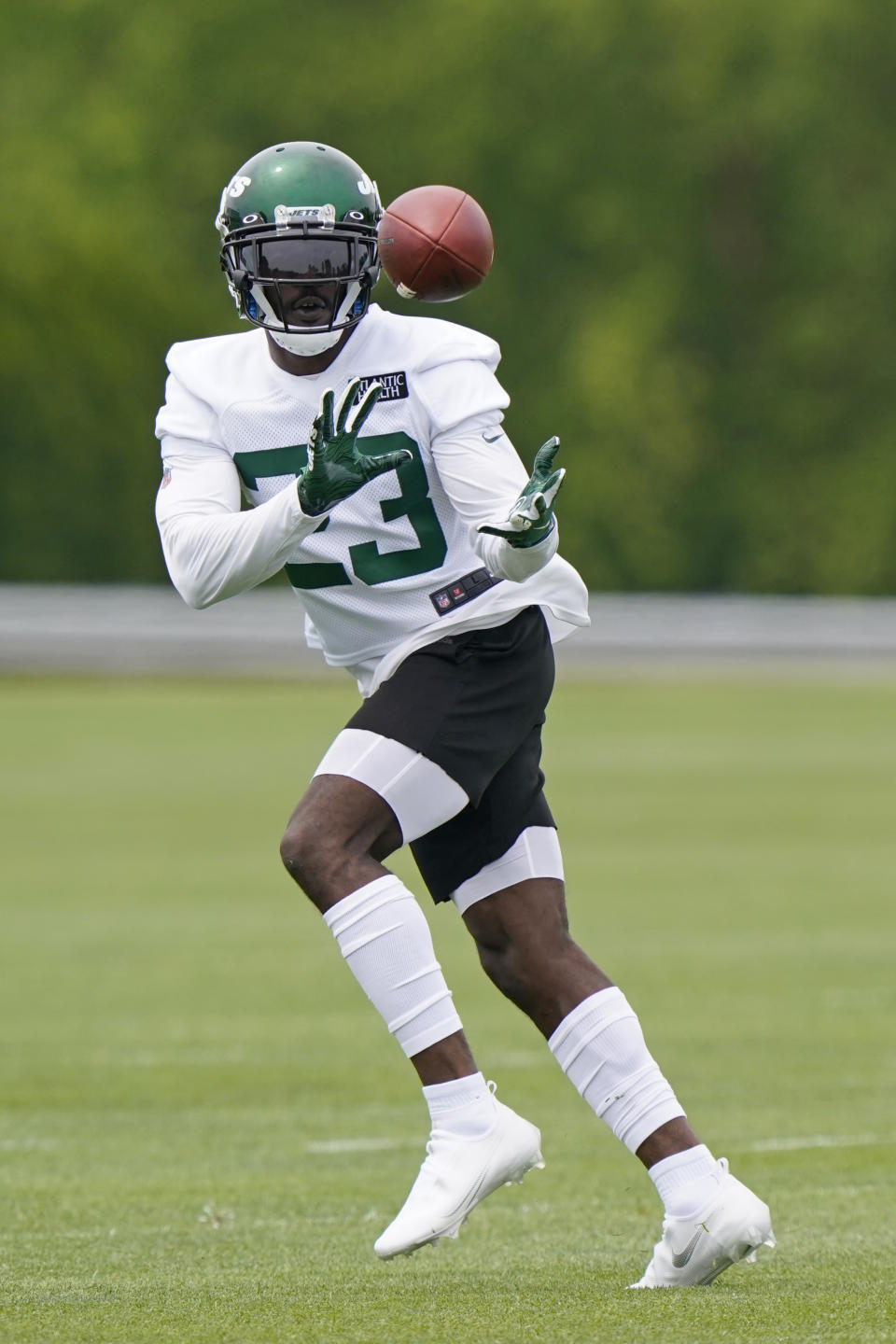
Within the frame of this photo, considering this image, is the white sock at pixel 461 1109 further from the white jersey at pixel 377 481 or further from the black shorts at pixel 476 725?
the white jersey at pixel 377 481

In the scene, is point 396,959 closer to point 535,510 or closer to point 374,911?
point 374,911

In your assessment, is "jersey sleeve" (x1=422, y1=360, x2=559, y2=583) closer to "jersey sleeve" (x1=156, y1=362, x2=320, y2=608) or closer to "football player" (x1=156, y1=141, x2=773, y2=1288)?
"football player" (x1=156, y1=141, x2=773, y2=1288)

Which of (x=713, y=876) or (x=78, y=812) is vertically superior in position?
(x=713, y=876)

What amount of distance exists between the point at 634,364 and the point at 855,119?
6764 mm

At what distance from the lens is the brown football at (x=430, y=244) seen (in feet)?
15.6

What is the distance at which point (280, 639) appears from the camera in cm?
3569

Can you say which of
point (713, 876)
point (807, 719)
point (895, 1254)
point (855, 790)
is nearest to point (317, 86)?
point (807, 719)

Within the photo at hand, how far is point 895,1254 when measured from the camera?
471 cm

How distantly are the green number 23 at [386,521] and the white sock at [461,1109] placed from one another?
98 cm

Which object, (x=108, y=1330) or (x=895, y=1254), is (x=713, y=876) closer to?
(x=895, y=1254)

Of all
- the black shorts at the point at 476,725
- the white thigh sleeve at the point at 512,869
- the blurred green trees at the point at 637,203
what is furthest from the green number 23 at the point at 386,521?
the blurred green trees at the point at 637,203

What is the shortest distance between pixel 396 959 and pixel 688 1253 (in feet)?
2.50

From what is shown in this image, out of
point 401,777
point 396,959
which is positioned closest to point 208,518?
point 401,777

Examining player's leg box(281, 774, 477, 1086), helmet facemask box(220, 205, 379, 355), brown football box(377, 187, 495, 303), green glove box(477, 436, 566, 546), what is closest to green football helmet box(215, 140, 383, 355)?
helmet facemask box(220, 205, 379, 355)
